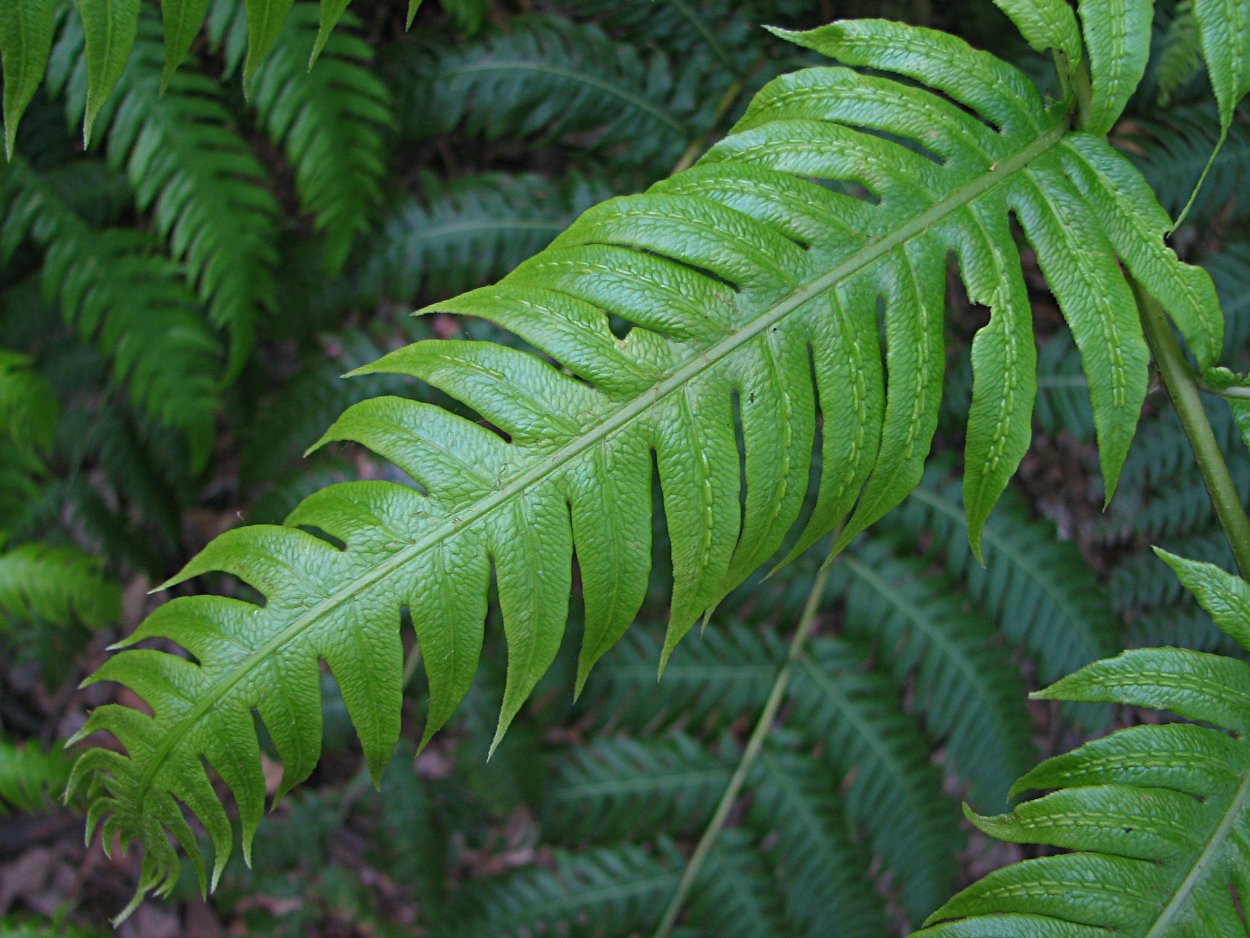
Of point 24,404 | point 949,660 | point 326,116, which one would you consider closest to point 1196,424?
point 949,660

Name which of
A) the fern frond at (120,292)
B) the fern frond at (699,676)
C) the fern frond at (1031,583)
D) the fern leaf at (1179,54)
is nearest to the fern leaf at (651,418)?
the fern leaf at (1179,54)

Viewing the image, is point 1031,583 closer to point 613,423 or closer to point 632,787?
point 632,787

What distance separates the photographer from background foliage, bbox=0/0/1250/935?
1873 mm

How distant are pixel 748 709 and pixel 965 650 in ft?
1.57

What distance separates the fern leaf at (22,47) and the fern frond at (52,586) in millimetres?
1411

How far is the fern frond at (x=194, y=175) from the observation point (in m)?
1.86

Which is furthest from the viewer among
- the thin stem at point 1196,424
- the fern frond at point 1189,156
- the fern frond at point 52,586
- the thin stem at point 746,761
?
the fern frond at point 52,586

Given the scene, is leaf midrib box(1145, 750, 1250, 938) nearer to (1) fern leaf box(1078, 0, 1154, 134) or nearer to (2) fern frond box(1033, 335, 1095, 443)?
(1) fern leaf box(1078, 0, 1154, 134)

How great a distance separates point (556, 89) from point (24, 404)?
136cm

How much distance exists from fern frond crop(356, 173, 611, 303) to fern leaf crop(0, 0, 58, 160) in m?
0.96

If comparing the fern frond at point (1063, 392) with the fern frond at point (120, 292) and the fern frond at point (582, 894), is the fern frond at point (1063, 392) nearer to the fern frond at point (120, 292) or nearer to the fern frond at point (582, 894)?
the fern frond at point (582, 894)

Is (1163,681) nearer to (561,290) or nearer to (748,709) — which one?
(561,290)

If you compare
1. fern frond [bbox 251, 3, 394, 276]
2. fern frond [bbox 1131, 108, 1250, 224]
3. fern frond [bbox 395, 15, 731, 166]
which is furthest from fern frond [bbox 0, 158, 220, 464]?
fern frond [bbox 1131, 108, 1250, 224]

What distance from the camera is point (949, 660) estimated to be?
1.93 m
